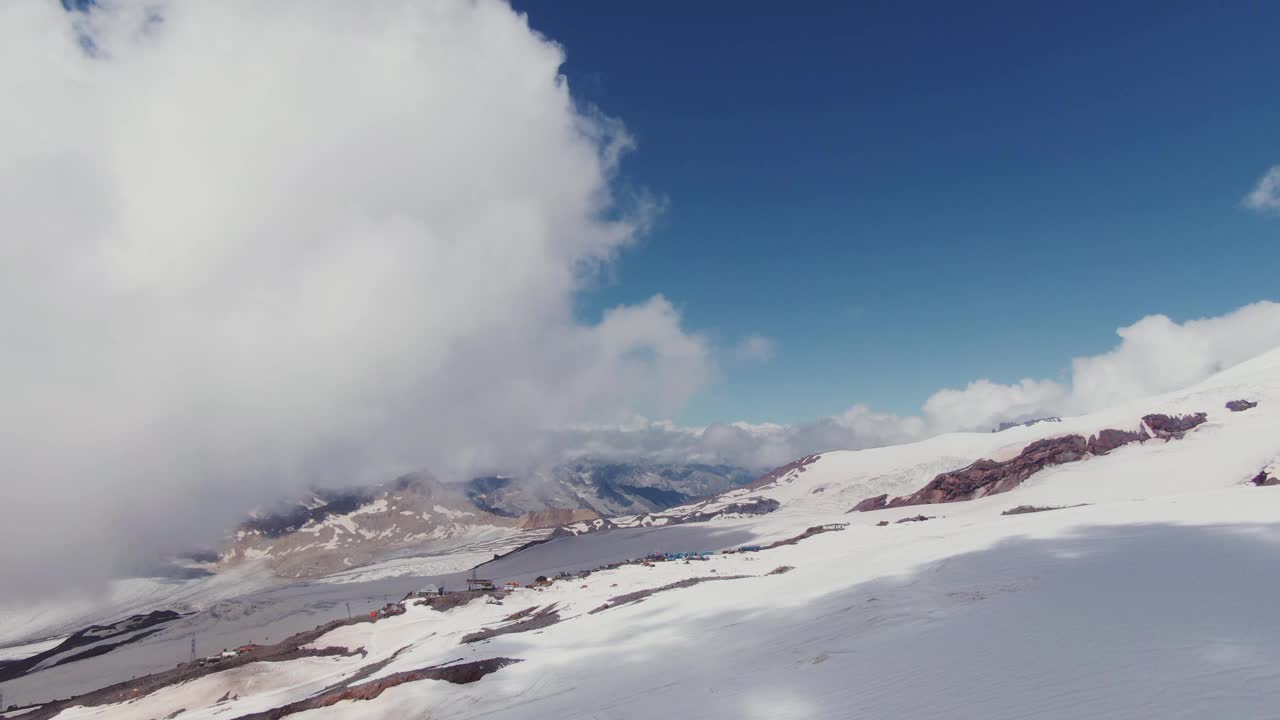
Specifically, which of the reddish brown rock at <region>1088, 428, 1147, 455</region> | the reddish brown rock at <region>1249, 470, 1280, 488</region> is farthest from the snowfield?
the reddish brown rock at <region>1088, 428, 1147, 455</region>

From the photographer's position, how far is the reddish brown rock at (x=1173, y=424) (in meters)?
76.9

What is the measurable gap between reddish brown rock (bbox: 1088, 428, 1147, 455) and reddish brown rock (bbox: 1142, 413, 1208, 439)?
6.05ft

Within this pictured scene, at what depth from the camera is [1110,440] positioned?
82.2m

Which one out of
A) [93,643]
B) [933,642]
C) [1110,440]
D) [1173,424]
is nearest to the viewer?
[933,642]

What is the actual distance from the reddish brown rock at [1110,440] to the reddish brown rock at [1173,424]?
184 cm

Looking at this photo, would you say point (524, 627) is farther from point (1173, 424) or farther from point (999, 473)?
point (1173, 424)

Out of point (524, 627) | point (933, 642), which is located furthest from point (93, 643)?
point (933, 642)

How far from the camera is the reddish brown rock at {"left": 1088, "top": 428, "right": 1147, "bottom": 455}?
264 ft

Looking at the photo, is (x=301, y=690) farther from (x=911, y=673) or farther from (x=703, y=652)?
(x=911, y=673)

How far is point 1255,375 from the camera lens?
103250 mm

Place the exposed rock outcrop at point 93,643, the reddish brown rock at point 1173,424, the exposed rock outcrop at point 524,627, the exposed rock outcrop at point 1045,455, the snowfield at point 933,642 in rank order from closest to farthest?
1. the snowfield at point 933,642
2. the exposed rock outcrop at point 524,627
3. the reddish brown rock at point 1173,424
4. the exposed rock outcrop at point 1045,455
5. the exposed rock outcrop at point 93,643

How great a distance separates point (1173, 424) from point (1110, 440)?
824 centimetres

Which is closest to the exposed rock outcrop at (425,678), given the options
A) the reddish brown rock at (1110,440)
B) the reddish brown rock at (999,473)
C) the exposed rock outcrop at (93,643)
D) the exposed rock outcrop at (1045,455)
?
the reddish brown rock at (999,473)

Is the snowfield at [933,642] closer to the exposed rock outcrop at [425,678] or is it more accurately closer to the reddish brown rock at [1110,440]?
the exposed rock outcrop at [425,678]
